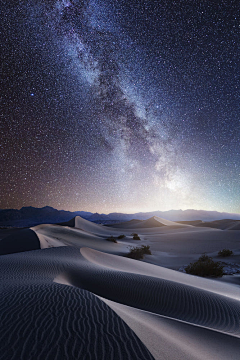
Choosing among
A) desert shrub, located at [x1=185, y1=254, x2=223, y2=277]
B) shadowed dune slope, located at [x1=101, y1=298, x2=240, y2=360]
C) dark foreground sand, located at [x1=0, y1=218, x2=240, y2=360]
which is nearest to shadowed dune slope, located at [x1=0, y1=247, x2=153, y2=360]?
dark foreground sand, located at [x1=0, y1=218, x2=240, y2=360]

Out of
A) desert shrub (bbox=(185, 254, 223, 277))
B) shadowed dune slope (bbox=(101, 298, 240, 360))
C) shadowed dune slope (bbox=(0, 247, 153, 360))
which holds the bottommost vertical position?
desert shrub (bbox=(185, 254, 223, 277))

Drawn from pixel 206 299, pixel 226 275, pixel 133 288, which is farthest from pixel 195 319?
pixel 226 275

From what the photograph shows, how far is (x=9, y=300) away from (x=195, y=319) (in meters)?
3.87

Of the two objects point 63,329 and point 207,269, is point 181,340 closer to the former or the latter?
point 63,329

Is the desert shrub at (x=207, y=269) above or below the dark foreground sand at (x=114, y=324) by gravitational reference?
below

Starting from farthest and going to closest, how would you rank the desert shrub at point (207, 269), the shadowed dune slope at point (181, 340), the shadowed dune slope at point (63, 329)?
the desert shrub at point (207, 269) → the shadowed dune slope at point (181, 340) → the shadowed dune slope at point (63, 329)

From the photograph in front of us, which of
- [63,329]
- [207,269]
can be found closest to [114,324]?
[63,329]

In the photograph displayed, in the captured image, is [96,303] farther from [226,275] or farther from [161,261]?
[161,261]

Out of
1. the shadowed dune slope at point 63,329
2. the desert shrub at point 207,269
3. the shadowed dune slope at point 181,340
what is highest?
the shadowed dune slope at point 63,329

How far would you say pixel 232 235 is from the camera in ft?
81.4

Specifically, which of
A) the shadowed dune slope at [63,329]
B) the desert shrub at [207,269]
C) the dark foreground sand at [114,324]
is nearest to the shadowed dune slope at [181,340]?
the dark foreground sand at [114,324]

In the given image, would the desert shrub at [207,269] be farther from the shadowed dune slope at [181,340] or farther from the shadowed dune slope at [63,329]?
the shadowed dune slope at [63,329]

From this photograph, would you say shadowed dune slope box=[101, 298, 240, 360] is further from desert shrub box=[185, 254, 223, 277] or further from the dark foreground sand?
desert shrub box=[185, 254, 223, 277]

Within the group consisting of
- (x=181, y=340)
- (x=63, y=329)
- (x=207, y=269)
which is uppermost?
(x=63, y=329)
